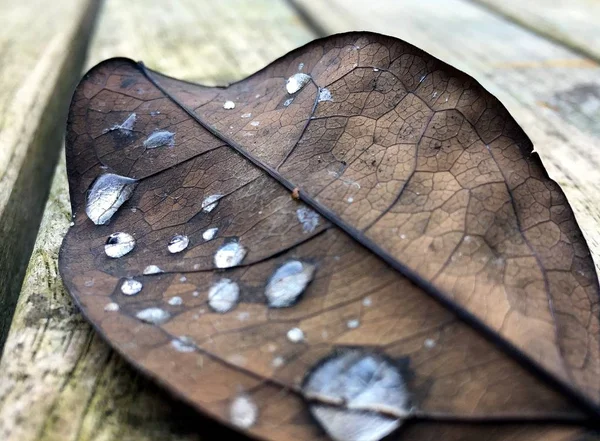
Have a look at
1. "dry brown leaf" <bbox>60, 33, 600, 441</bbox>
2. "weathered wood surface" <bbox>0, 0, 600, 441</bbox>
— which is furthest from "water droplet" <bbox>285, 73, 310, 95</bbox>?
"weathered wood surface" <bbox>0, 0, 600, 441</bbox>

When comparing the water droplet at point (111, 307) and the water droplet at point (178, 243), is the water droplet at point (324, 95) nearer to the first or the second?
the water droplet at point (178, 243)

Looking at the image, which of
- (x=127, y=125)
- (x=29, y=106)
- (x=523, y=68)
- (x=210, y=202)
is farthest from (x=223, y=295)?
(x=523, y=68)

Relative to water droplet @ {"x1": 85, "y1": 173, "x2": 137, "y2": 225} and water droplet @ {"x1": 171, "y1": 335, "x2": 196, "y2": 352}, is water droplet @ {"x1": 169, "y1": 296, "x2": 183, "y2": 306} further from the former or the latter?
water droplet @ {"x1": 85, "y1": 173, "x2": 137, "y2": 225}

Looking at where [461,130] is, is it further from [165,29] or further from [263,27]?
[165,29]

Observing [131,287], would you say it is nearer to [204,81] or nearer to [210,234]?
[210,234]

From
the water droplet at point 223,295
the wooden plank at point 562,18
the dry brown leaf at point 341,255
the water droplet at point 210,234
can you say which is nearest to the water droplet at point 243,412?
the dry brown leaf at point 341,255
